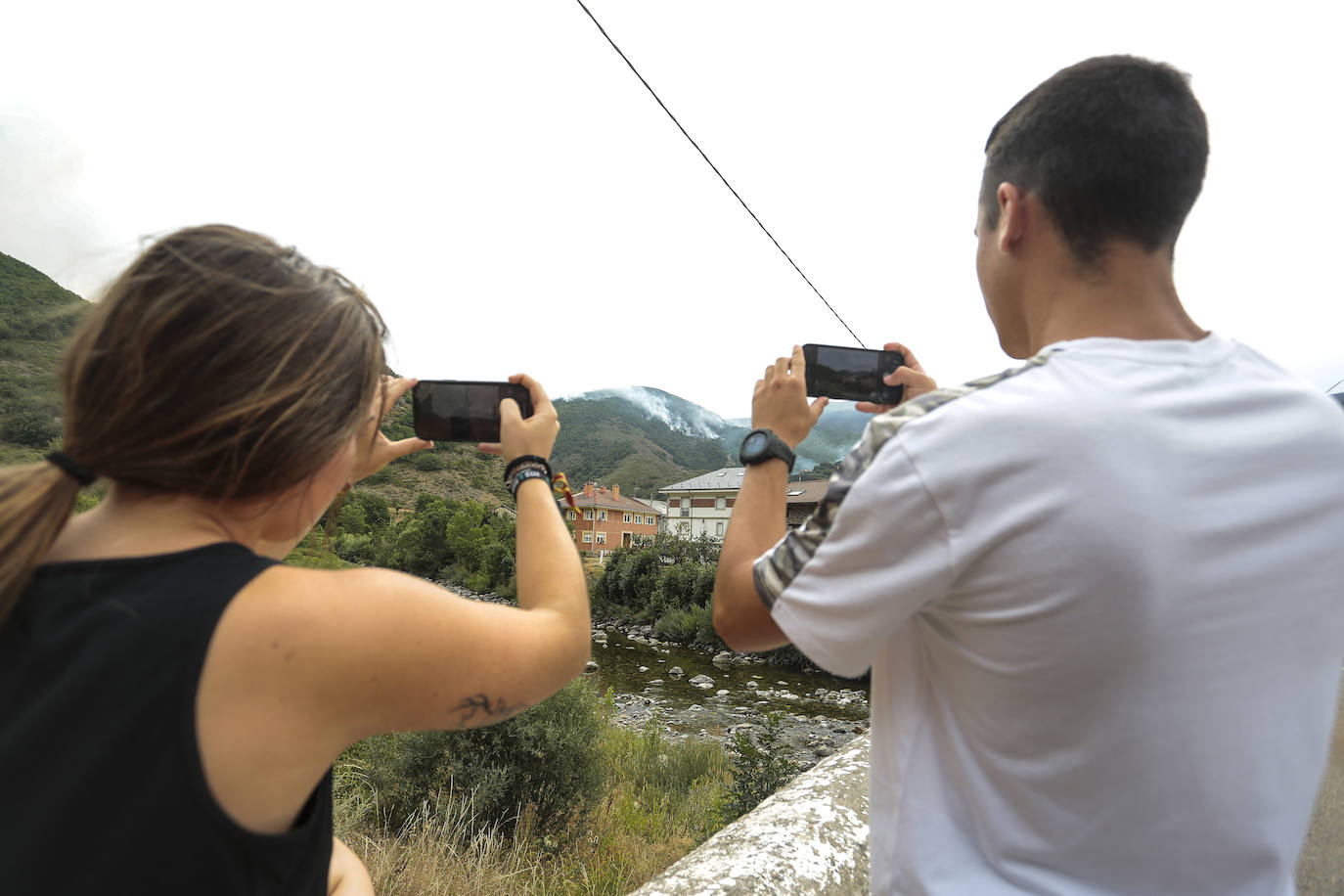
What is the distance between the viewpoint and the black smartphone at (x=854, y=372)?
1.62 meters

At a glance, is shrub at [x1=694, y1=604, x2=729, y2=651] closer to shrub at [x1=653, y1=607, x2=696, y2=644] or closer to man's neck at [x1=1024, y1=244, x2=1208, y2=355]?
shrub at [x1=653, y1=607, x2=696, y2=644]

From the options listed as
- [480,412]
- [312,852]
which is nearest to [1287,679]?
[312,852]

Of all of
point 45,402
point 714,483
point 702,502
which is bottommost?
point 702,502

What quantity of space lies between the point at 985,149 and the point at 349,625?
1.27 metres

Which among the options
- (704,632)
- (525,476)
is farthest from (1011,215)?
(704,632)

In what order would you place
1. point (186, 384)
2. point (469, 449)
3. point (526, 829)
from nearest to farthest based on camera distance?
point (186, 384), point (526, 829), point (469, 449)

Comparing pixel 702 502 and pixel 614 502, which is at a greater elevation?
pixel 702 502

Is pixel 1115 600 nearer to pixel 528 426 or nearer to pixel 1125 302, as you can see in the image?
pixel 1125 302

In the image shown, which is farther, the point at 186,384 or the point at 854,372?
the point at 854,372

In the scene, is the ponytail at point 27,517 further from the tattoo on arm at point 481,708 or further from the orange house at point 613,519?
the orange house at point 613,519

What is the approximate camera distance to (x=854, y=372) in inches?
64.5

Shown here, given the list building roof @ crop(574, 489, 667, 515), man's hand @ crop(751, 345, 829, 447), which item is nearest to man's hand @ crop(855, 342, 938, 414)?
man's hand @ crop(751, 345, 829, 447)

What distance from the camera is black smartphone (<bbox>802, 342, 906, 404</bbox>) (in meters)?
1.62

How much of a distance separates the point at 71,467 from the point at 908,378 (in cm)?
155
